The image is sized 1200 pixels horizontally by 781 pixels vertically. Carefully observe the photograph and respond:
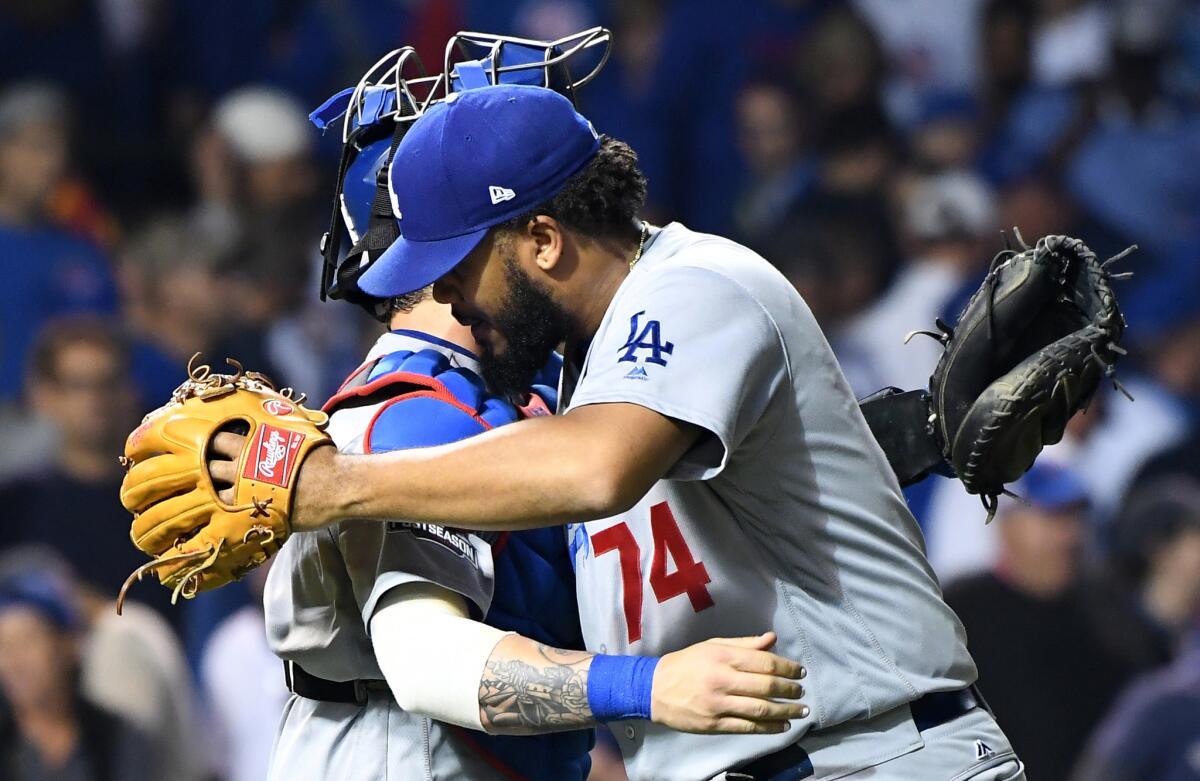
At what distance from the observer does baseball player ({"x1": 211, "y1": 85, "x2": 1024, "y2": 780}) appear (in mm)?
2033

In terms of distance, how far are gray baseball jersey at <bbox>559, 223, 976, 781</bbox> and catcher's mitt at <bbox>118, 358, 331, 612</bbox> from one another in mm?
425

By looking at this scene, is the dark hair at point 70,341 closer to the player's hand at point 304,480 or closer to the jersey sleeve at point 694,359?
the player's hand at point 304,480

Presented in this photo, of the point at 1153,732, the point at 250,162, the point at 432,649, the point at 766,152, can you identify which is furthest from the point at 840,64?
the point at 432,649

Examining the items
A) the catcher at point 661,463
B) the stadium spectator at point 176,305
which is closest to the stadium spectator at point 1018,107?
the stadium spectator at point 176,305

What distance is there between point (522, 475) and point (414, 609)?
1.14ft

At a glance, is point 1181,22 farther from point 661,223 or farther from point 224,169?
point 224,169

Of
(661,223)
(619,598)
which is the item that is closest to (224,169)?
(661,223)

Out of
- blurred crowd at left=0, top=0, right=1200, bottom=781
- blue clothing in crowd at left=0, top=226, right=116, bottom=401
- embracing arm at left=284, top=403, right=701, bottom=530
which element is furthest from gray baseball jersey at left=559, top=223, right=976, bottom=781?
blue clothing in crowd at left=0, top=226, right=116, bottom=401

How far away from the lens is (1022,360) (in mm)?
2418

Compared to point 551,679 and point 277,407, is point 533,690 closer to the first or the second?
Answer: point 551,679

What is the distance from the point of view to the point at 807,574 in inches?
88.0

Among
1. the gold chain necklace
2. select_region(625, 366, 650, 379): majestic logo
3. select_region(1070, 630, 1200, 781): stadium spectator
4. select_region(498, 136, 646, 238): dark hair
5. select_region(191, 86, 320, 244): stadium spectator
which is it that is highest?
select_region(191, 86, 320, 244): stadium spectator

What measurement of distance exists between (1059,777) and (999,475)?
422 centimetres

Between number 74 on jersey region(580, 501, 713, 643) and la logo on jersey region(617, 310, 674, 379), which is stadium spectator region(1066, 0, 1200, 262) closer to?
number 74 on jersey region(580, 501, 713, 643)
